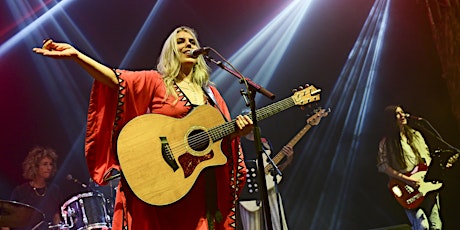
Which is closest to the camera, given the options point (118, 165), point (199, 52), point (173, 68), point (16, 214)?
point (118, 165)

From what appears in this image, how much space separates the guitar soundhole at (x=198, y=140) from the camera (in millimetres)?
2297

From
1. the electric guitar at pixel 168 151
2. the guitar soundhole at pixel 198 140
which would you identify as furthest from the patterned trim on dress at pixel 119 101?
the guitar soundhole at pixel 198 140

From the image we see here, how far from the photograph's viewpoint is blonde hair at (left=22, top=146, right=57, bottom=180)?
475cm

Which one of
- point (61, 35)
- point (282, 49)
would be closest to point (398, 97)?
point (282, 49)

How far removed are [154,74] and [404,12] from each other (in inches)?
188

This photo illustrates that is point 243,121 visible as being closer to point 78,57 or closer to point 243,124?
point 243,124

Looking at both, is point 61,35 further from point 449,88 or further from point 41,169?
point 449,88

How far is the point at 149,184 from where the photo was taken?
2111 mm

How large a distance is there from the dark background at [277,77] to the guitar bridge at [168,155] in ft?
9.70

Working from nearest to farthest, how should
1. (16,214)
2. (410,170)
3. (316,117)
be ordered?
(16,214)
(410,170)
(316,117)

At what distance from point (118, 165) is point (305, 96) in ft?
4.47

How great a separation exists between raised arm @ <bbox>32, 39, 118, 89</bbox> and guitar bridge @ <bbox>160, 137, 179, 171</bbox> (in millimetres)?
372

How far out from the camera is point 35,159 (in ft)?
15.6

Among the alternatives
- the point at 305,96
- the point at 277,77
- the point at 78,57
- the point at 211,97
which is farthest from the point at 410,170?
the point at 78,57
